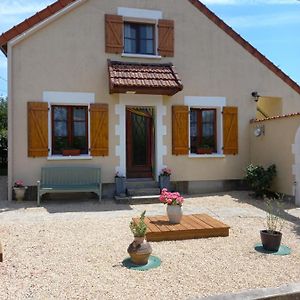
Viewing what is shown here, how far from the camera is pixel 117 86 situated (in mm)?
9734

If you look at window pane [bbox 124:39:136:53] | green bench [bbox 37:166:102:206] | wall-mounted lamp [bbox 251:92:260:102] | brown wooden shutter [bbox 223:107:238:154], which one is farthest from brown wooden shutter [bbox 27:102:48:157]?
wall-mounted lamp [bbox 251:92:260:102]

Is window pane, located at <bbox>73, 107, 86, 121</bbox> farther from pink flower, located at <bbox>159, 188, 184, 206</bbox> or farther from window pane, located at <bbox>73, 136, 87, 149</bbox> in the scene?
pink flower, located at <bbox>159, 188, 184, 206</bbox>

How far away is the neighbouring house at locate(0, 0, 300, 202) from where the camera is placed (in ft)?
32.8

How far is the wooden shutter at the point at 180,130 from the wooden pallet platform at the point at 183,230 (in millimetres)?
4426

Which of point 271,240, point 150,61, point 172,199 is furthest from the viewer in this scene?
point 150,61

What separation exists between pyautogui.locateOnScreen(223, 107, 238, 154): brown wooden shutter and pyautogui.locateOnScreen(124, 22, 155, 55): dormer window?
3135mm

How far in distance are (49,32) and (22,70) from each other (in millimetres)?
1361

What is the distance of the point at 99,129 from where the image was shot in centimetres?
1045

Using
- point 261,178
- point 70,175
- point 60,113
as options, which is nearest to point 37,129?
point 60,113

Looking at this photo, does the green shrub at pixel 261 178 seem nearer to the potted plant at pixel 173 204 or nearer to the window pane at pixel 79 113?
the potted plant at pixel 173 204

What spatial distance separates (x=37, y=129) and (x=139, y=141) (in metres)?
3.19

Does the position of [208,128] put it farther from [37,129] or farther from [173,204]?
[173,204]

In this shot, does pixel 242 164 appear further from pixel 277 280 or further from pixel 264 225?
pixel 277 280

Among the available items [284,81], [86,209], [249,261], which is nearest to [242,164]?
[284,81]
